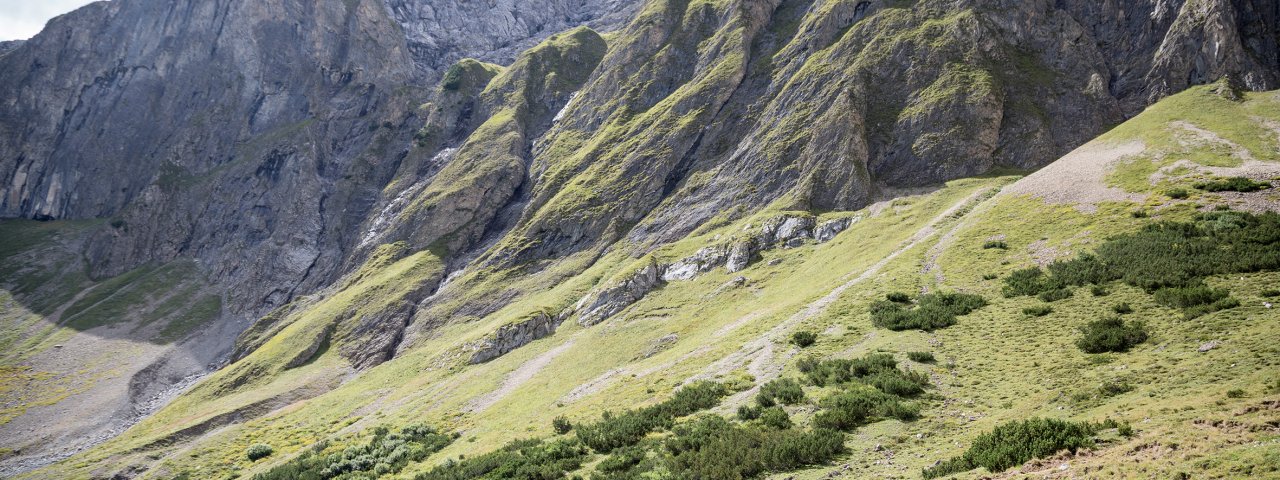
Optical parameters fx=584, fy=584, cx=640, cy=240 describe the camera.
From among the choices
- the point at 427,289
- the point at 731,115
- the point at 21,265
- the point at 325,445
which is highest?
the point at 21,265

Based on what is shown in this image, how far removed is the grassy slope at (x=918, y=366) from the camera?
1842 centimetres

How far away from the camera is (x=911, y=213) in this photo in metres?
75.6

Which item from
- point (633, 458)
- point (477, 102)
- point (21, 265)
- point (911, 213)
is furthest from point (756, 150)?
point (21, 265)

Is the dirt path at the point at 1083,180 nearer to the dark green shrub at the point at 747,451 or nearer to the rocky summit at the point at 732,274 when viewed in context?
the rocky summit at the point at 732,274

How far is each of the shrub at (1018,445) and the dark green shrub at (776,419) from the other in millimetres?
8114

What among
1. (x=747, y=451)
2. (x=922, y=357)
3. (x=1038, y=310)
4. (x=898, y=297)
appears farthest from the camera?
(x=898, y=297)

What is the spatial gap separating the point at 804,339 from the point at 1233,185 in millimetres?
38793

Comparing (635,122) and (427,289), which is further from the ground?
(635,122)

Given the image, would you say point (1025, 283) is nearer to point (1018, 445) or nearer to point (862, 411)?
point (862, 411)

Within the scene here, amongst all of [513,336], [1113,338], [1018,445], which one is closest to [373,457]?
[513,336]

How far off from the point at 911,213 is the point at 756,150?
38025 millimetres

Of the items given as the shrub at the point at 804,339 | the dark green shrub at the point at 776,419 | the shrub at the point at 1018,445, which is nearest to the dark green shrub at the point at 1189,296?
the shrub at the point at 1018,445

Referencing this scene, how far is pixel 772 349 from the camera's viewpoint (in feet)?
133

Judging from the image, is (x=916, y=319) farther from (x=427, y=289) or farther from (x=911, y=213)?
(x=427, y=289)
